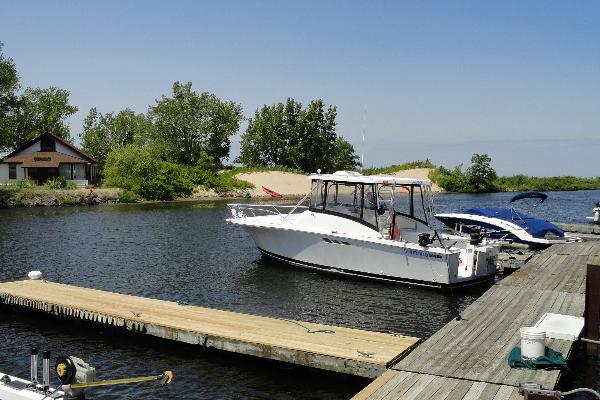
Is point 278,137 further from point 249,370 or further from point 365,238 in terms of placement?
point 249,370

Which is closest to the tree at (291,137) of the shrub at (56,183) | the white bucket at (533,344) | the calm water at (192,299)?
the shrub at (56,183)

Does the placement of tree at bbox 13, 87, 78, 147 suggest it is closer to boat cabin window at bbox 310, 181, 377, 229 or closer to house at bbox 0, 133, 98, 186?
house at bbox 0, 133, 98, 186

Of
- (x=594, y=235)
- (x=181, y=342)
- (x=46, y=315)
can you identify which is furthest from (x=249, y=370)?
(x=594, y=235)

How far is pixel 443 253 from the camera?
730 inches

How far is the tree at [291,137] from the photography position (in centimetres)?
9156

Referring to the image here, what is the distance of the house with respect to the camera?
65250mm

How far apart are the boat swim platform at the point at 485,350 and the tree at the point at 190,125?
231 ft

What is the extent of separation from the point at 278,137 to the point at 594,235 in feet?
214

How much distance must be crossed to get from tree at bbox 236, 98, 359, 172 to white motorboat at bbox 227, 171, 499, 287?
6905 cm

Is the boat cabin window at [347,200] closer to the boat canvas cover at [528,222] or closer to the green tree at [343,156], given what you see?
the boat canvas cover at [528,222]

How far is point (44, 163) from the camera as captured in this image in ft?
215

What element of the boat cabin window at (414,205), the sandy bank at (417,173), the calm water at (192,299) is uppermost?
the sandy bank at (417,173)

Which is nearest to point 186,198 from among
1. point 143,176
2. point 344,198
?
point 143,176

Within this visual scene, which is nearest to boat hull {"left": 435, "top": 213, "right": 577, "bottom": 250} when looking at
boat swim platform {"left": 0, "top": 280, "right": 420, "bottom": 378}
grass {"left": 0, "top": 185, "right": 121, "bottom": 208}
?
boat swim platform {"left": 0, "top": 280, "right": 420, "bottom": 378}
